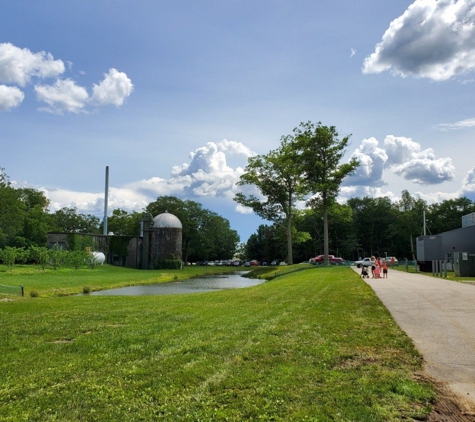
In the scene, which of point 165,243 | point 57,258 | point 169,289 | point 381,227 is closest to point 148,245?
point 165,243

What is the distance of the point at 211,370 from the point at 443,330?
208 inches

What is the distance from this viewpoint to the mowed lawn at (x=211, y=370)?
167 inches

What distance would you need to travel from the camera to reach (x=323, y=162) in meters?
44.6

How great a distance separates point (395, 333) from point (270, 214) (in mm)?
47952

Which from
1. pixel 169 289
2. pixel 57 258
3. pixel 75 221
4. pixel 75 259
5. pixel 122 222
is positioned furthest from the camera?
pixel 75 221

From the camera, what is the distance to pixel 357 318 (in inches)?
384

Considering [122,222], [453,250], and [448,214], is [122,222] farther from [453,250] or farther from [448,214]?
[453,250]

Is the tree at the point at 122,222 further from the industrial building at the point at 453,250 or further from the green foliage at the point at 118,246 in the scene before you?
the industrial building at the point at 453,250

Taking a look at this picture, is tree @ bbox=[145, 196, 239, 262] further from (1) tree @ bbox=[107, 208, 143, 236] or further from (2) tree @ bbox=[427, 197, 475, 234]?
(2) tree @ bbox=[427, 197, 475, 234]

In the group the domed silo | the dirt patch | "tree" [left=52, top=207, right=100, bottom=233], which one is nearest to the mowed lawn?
the dirt patch

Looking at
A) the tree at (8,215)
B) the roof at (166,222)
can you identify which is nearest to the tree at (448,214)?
the roof at (166,222)

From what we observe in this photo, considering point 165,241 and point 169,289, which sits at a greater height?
point 165,241

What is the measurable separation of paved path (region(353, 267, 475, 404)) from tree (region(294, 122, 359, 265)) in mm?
29138

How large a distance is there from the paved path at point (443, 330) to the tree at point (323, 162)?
29.1 meters
